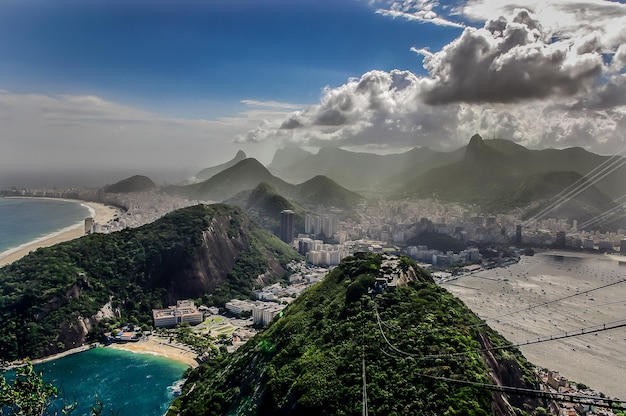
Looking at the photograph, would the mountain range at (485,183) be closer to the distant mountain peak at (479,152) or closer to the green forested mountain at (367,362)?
the distant mountain peak at (479,152)

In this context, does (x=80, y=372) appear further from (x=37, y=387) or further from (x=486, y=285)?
(x=486, y=285)

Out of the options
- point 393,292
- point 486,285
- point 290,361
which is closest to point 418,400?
point 290,361

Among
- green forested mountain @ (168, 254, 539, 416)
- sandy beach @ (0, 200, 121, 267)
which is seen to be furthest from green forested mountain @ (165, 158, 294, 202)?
green forested mountain @ (168, 254, 539, 416)

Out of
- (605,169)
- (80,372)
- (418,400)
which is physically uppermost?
(605,169)

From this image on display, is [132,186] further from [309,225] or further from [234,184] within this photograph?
[309,225]

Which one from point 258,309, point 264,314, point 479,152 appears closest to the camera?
point 264,314

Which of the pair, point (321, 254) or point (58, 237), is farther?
point (58, 237)

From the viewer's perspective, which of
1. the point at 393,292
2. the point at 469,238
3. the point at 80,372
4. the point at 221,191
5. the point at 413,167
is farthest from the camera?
the point at 413,167

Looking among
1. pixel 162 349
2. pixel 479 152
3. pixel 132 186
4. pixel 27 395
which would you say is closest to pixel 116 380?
pixel 162 349
